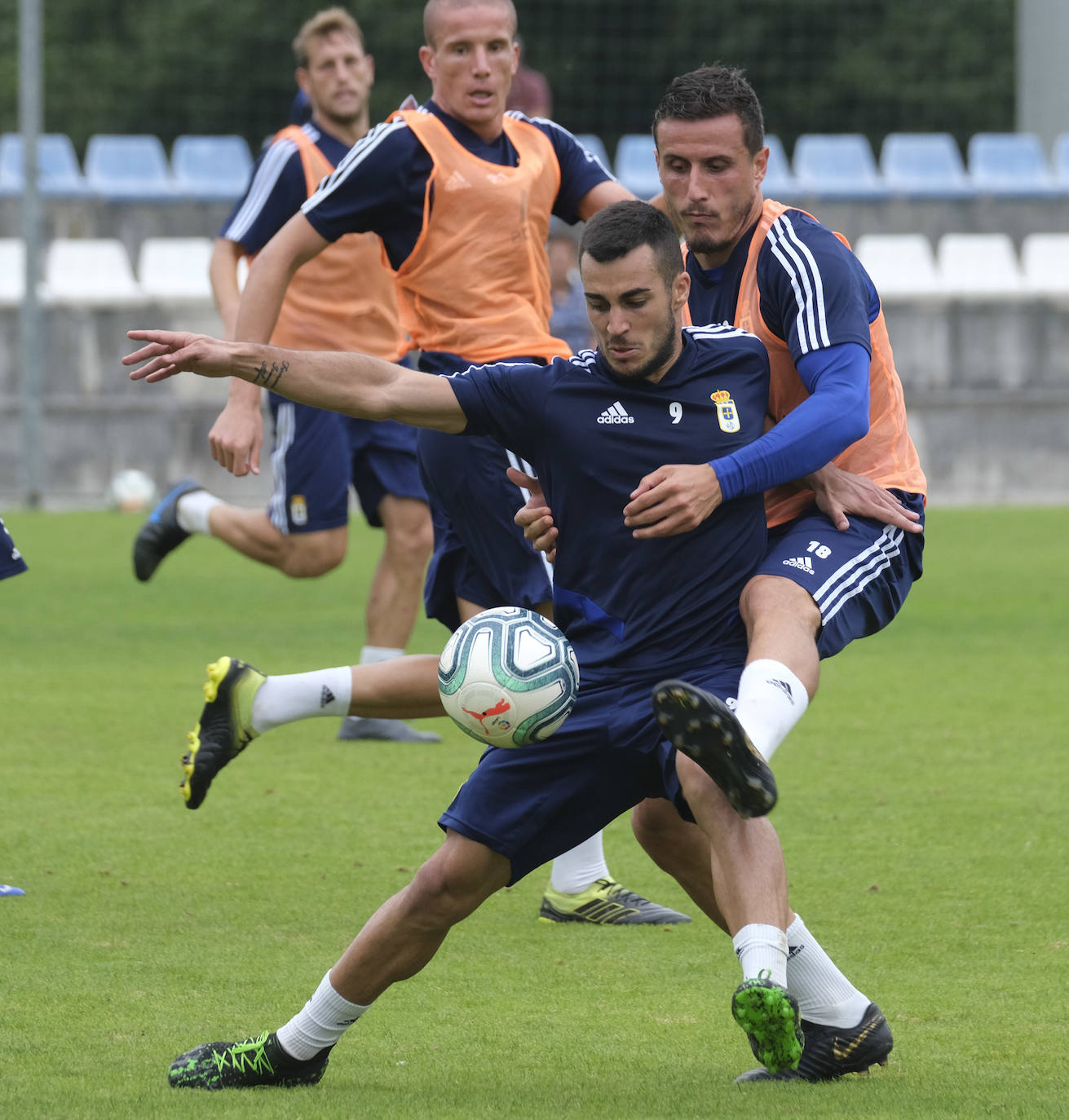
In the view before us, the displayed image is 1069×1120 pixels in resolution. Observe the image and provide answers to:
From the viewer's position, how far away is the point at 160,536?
28.0ft

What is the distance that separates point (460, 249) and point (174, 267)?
1324 centimetres

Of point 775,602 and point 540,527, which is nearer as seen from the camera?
point 775,602

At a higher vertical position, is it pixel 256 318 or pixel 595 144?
pixel 595 144

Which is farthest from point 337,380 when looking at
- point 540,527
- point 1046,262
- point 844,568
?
point 1046,262

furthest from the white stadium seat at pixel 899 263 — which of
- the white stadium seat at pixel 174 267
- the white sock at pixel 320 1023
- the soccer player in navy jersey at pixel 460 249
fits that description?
the white sock at pixel 320 1023

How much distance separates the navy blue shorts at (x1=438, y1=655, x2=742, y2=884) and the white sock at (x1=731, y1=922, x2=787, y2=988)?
36 cm

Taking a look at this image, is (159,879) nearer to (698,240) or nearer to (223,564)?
(698,240)

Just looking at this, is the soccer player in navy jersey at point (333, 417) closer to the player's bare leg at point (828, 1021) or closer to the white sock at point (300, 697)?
the white sock at point (300, 697)

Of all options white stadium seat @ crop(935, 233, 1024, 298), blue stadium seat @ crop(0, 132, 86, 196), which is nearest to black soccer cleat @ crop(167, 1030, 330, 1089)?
white stadium seat @ crop(935, 233, 1024, 298)

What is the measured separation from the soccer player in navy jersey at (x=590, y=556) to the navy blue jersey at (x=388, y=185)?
5.78 feet

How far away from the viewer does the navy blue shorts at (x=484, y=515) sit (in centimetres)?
549

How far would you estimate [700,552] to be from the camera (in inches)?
154

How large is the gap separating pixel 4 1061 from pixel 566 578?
4.96 feet

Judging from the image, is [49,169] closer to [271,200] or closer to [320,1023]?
[271,200]
